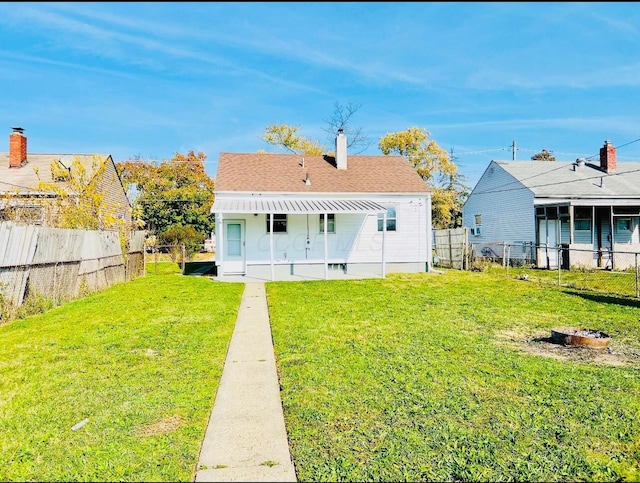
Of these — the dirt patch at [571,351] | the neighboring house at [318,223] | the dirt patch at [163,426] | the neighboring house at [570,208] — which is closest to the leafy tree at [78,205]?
the neighboring house at [318,223]

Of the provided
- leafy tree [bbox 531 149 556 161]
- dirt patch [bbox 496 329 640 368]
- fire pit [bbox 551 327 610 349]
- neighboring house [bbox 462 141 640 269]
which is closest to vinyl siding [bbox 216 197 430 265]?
neighboring house [bbox 462 141 640 269]

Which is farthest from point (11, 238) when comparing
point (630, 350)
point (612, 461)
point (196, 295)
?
point (630, 350)

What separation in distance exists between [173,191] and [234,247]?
2354 cm

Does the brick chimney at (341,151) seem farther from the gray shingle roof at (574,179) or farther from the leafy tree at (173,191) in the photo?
the leafy tree at (173,191)

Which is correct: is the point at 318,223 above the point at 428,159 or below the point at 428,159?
below

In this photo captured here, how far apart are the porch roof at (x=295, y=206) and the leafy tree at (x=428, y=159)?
21088 millimetres

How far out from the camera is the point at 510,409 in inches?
175

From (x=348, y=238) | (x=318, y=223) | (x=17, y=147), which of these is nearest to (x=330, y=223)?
(x=318, y=223)

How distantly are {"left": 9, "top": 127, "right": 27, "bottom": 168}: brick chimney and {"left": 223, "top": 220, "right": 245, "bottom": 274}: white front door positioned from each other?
13.8 metres

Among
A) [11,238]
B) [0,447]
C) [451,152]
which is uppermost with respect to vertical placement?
[451,152]

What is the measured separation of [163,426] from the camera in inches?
161

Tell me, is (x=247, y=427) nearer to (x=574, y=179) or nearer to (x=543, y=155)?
(x=574, y=179)

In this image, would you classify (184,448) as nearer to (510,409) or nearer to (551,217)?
(510,409)

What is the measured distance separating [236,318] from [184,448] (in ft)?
20.5
